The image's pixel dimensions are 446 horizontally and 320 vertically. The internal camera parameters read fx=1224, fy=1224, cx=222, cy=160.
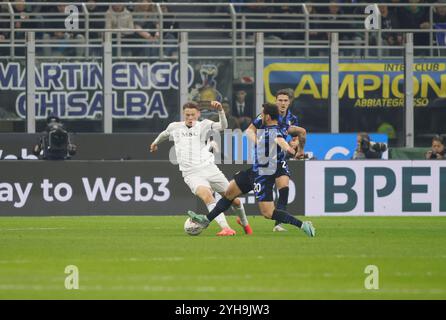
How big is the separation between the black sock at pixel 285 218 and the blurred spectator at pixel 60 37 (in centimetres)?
921

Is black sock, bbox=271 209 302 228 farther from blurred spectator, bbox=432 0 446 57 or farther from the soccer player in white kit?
blurred spectator, bbox=432 0 446 57

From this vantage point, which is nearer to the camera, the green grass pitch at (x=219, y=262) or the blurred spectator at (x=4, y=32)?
the green grass pitch at (x=219, y=262)

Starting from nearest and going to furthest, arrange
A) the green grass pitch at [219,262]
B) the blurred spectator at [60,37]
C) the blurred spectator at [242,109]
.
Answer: the green grass pitch at [219,262], the blurred spectator at [60,37], the blurred spectator at [242,109]

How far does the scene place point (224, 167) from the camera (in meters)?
24.2

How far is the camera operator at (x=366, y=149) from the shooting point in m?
25.8

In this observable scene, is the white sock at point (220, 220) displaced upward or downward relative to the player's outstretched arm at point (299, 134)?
downward

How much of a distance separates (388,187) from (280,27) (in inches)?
262

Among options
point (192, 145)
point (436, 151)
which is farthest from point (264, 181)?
point (436, 151)

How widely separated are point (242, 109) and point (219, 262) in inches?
503

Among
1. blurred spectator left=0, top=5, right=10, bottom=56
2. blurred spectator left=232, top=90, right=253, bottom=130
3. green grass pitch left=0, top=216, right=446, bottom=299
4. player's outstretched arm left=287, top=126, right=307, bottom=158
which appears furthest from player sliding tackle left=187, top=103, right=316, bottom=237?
blurred spectator left=0, top=5, right=10, bottom=56

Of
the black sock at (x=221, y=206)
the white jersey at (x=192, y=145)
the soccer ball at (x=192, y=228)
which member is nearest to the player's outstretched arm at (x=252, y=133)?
the black sock at (x=221, y=206)

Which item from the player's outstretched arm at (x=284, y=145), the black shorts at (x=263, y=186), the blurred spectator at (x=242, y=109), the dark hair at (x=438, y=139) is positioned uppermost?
the blurred spectator at (x=242, y=109)

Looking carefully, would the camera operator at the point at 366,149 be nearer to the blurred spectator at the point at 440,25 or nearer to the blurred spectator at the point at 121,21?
the blurred spectator at the point at 440,25

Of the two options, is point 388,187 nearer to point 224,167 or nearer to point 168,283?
point 224,167
